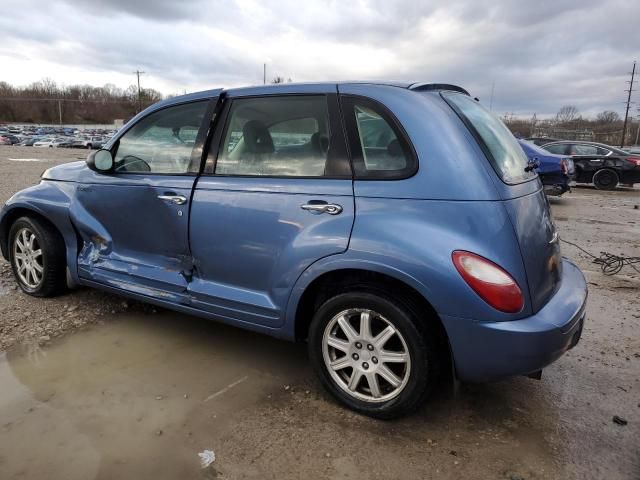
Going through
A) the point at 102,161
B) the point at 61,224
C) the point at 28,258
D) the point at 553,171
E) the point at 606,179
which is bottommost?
the point at 28,258

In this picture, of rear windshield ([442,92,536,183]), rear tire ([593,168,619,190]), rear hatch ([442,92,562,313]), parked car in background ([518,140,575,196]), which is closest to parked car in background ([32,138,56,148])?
rear tire ([593,168,619,190])

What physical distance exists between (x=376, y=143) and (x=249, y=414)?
5.37 ft

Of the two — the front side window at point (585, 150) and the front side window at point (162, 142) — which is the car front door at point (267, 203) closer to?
the front side window at point (162, 142)

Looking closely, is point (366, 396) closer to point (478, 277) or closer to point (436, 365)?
point (436, 365)

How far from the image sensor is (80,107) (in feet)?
375

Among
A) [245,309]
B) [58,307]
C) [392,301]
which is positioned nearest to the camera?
[392,301]

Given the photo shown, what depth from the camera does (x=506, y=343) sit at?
2.30m

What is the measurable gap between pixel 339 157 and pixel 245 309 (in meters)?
1.07

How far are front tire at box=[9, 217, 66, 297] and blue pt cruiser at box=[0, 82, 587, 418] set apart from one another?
753 mm

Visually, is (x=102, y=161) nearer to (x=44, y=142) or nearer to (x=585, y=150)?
(x=585, y=150)

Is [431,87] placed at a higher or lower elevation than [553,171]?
higher

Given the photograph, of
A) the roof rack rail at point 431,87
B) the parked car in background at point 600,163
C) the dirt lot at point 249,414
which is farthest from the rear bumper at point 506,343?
the parked car in background at point 600,163

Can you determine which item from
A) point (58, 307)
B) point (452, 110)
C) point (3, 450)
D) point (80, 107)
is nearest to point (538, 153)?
point (452, 110)

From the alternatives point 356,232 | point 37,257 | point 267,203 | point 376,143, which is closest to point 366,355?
point 356,232
